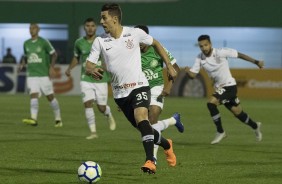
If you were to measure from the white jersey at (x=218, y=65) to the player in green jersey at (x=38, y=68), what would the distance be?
5.05 m

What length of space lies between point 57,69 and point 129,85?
27.8 m

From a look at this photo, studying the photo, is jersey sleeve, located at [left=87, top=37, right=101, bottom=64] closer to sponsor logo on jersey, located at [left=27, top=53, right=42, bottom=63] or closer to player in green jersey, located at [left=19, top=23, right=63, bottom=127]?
player in green jersey, located at [left=19, top=23, right=63, bottom=127]

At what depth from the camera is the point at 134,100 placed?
38.3ft

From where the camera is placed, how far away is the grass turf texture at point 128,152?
11.8 m

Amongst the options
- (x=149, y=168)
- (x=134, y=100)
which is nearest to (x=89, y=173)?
(x=149, y=168)

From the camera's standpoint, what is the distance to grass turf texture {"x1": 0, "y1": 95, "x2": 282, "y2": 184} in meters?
11.8

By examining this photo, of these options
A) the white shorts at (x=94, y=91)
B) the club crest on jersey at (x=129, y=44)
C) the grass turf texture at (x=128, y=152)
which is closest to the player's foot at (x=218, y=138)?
the grass turf texture at (x=128, y=152)

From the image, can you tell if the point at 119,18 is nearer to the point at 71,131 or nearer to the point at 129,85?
the point at 129,85

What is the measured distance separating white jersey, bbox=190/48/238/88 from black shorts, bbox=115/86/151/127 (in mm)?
6358

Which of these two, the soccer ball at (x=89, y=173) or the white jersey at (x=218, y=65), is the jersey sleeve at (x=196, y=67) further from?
the soccer ball at (x=89, y=173)

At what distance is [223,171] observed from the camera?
12.6 meters

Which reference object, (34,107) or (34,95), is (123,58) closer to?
(34,107)

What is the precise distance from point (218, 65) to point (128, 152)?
3.49 m

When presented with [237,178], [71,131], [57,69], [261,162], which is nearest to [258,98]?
[57,69]
